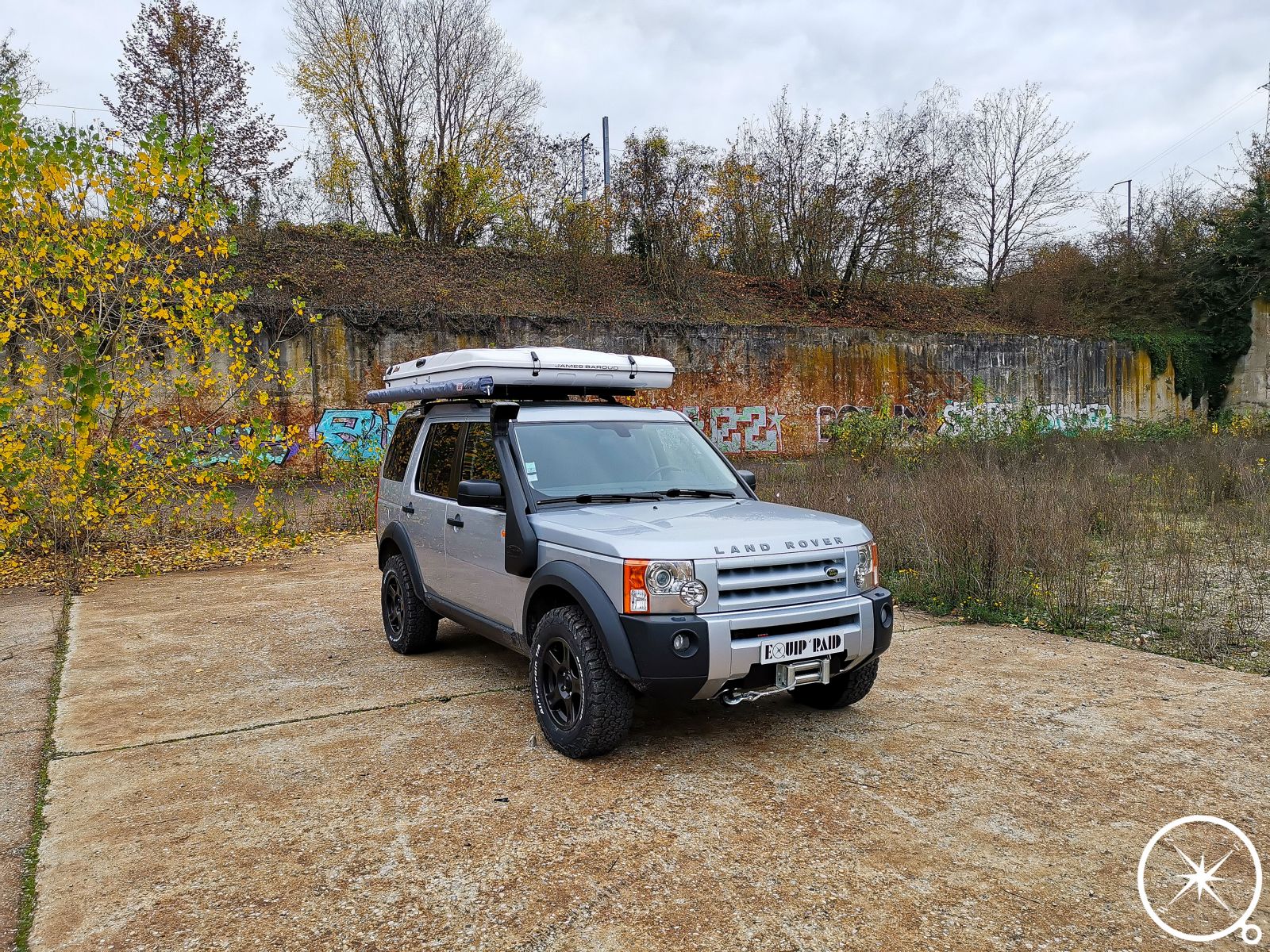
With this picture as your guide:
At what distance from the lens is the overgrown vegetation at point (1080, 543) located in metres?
7.45

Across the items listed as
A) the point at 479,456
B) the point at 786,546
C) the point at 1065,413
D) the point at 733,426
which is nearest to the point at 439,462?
the point at 479,456

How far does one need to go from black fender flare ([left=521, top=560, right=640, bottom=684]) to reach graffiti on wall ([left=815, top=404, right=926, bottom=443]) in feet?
69.0

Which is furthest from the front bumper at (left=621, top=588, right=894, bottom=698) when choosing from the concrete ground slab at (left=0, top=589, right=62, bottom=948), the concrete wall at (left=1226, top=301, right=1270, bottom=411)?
the concrete wall at (left=1226, top=301, right=1270, bottom=411)

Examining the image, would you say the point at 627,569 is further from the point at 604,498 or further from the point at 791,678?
the point at 604,498

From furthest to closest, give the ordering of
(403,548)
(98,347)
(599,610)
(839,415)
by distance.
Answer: (839,415), (98,347), (403,548), (599,610)

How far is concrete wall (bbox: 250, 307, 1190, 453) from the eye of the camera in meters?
21.4

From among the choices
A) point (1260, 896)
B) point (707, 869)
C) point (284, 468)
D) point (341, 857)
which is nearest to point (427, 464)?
point (341, 857)

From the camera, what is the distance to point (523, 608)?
503 centimetres

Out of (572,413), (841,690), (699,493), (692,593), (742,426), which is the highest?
(572,413)

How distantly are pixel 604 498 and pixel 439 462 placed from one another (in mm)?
1636

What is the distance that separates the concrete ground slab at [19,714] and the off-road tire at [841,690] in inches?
149

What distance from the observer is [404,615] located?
676 cm

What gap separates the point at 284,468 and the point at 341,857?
17.3m

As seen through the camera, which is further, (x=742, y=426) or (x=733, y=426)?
(x=742, y=426)
